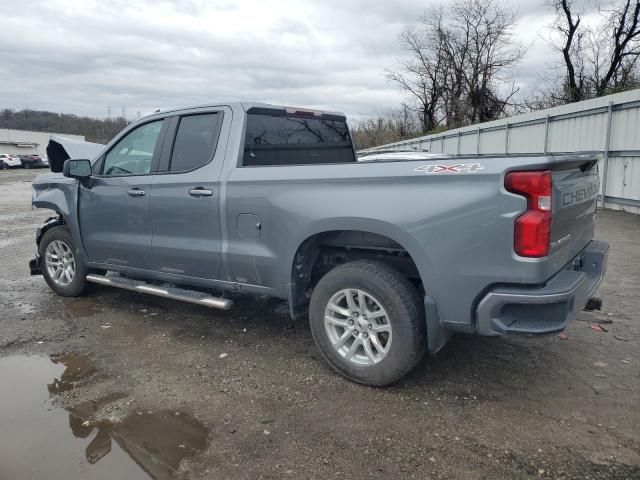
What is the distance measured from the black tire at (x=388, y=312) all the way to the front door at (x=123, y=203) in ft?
6.93

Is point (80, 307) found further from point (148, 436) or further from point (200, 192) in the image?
point (148, 436)

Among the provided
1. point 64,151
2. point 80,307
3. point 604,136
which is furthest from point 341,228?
point 604,136

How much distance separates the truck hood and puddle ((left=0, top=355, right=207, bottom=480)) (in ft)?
10.5

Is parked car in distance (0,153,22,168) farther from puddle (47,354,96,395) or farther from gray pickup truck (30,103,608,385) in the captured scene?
puddle (47,354,96,395)

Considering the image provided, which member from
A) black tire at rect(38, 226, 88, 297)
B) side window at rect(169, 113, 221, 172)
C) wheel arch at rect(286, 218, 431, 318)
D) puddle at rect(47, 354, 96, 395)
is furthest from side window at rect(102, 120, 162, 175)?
wheel arch at rect(286, 218, 431, 318)

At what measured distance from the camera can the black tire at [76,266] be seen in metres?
5.73

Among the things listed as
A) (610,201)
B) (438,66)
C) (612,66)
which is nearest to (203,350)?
(610,201)

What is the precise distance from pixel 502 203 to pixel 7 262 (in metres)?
7.86

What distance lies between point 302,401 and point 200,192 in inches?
75.3

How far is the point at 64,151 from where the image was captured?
6125mm

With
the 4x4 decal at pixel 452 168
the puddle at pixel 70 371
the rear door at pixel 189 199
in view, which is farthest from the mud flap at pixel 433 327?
the puddle at pixel 70 371

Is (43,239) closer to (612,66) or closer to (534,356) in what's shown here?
(534,356)

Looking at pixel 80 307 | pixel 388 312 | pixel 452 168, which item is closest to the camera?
pixel 452 168

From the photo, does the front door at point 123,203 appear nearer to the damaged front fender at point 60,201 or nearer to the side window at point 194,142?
the damaged front fender at point 60,201
